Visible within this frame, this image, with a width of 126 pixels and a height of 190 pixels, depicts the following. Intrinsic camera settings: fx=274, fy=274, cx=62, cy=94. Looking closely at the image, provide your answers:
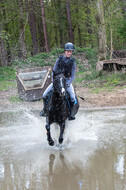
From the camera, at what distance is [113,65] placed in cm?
1703

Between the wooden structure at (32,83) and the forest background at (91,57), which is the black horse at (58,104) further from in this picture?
the wooden structure at (32,83)

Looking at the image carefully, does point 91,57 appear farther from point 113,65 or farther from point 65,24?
point 65,24

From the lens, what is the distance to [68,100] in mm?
6949

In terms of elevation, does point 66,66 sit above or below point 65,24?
below

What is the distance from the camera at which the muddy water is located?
4.70 m

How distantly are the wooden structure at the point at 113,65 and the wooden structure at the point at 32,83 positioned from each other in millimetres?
4393

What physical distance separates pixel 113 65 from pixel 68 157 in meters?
11.9

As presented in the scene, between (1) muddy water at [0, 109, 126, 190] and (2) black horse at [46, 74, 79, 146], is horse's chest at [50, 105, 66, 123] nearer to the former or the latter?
(2) black horse at [46, 74, 79, 146]

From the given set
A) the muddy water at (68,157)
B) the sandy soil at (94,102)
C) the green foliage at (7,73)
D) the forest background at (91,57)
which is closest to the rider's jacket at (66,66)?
the muddy water at (68,157)

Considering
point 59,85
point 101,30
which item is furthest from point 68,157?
point 101,30

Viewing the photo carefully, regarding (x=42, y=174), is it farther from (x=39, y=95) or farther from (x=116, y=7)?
(x=116, y=7)

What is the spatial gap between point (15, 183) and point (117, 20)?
1961 cm

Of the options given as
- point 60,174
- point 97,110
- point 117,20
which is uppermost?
point 117,20

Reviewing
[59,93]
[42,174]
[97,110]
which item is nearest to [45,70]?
[97,110]
